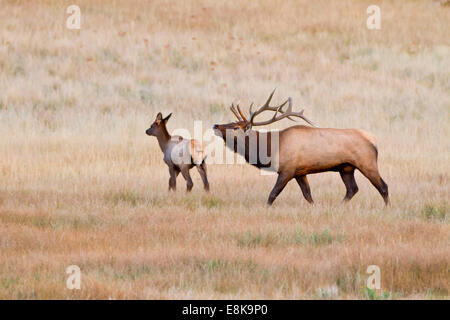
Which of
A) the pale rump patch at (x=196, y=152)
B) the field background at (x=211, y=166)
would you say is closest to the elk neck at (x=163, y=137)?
the pale rump patch at (x=196, y=152)

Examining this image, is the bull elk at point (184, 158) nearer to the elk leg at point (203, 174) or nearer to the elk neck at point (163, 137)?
the elk leg at point (203, 174)

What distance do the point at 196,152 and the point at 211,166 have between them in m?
2.94

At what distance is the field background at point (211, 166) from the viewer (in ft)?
25.8

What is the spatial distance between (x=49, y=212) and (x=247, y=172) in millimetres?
4813

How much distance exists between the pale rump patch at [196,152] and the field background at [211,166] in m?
0.52

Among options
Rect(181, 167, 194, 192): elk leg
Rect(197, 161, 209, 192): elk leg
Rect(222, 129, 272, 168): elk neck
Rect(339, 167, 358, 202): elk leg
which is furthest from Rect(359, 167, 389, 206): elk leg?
Rect(181, 167, 194, 192): elk leg

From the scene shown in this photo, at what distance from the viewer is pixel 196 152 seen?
478 inches

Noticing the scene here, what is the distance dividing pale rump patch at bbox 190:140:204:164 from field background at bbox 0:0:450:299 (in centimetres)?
52

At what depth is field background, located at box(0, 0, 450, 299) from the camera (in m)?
7.88

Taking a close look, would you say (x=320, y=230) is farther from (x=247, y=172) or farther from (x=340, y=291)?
(x=247, y=172)

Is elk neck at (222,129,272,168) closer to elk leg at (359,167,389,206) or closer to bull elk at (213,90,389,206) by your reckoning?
bull elk at (213,90,389,206)

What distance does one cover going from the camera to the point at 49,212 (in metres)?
10.6
